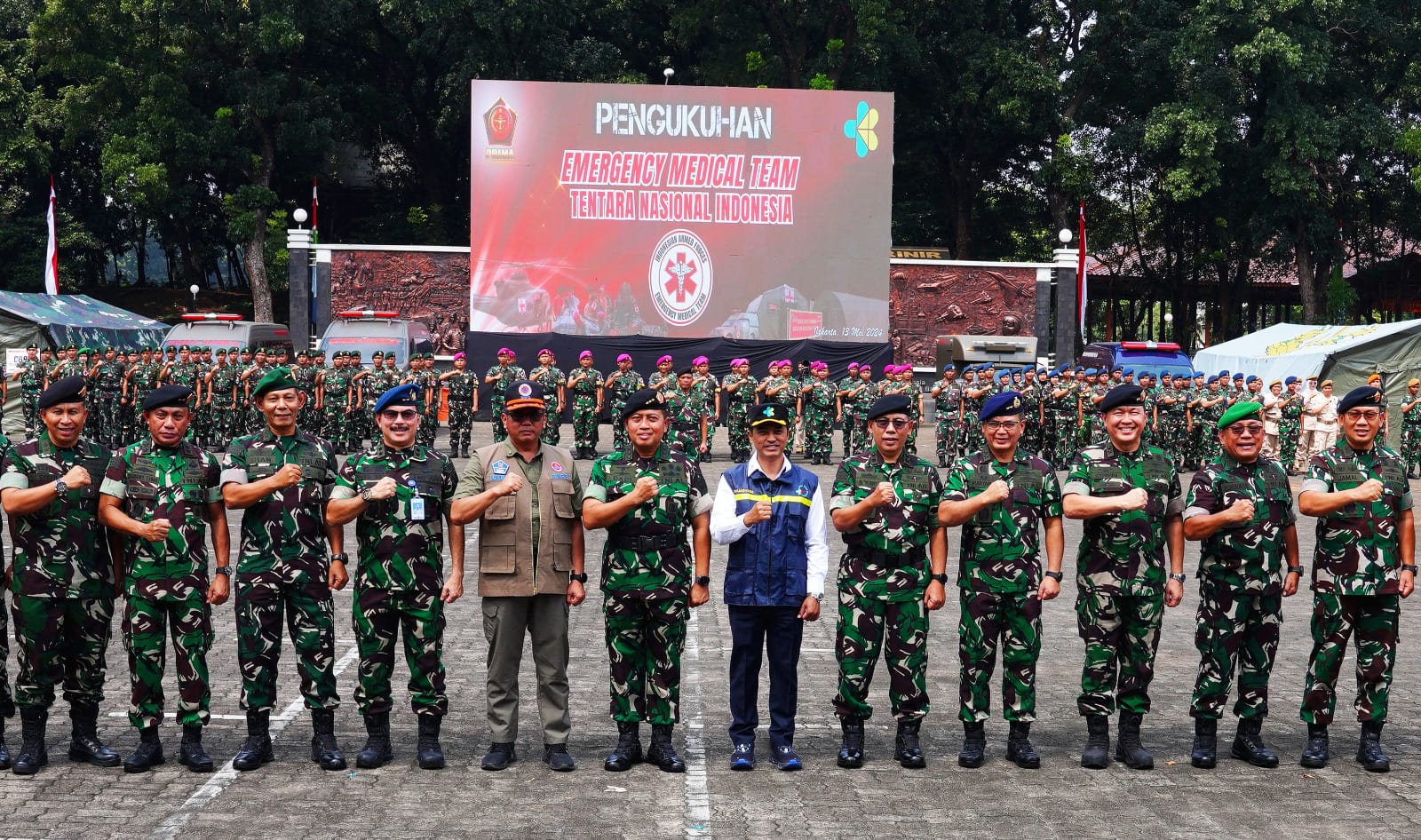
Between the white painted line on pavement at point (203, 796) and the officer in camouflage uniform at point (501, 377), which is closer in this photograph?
the white painted line on pavement at point (203, 796)

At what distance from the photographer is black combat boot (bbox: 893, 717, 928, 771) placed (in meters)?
6.90

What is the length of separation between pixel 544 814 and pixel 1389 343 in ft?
78.2

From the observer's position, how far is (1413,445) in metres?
23.3

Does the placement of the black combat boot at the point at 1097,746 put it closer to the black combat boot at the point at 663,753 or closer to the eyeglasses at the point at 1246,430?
the eyeglasses at the point at 1246,430

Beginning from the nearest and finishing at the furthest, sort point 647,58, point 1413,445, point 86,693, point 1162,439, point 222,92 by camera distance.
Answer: point 86,693, point 1413,445, point 1162,439, point 222,92, point 647,58

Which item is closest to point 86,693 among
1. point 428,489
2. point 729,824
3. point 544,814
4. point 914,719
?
point 428,489

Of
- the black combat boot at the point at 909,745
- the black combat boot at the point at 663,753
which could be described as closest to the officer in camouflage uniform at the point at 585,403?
the black combat boot at the point at 663,753

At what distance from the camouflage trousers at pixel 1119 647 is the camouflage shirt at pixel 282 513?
3701 mm

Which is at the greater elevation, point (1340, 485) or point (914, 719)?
point (1340, 485)

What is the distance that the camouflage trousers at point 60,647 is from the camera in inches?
266

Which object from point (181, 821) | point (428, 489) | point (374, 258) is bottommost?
point (181, 821)

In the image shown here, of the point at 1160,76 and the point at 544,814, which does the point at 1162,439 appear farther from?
the point at 1160,76

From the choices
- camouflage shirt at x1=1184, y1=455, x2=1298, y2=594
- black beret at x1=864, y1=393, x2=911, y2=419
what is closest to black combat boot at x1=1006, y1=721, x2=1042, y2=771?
camouflage shirt at x1=1184, y1=455, x2=1298, y2=594

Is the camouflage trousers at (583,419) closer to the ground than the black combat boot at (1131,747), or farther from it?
farther from it
